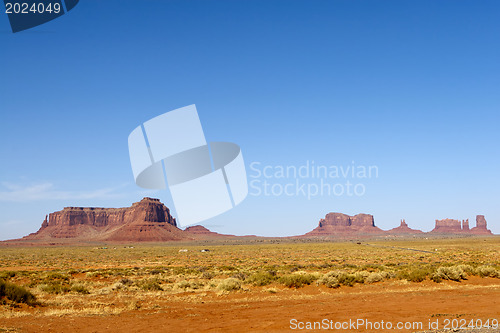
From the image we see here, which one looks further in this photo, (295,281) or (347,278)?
(347,278)

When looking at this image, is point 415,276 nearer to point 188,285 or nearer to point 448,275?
point 448,275

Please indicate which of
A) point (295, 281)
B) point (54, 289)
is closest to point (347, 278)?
point (295, 281)

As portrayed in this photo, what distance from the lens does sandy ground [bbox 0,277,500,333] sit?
40.3 ft

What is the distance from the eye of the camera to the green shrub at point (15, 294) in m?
15.9

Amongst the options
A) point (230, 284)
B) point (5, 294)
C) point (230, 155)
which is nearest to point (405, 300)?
point (230, 284)

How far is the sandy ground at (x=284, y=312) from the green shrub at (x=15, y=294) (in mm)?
1983

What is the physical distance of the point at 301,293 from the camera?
19641mm

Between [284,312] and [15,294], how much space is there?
11.6 metres

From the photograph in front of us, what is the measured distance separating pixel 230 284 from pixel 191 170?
259 inches

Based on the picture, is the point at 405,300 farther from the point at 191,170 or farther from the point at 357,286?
the point at 191,170

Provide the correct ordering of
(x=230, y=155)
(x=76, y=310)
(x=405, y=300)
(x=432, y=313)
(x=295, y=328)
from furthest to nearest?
(x=230, y=155), (x=405, y=300), (x=76, y=310), (x=432, y=313), (x=295, y=328)

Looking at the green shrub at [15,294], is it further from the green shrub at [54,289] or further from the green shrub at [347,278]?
the green shrub at [347,278]

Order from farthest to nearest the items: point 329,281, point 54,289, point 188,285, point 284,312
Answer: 1. point 188,285
2. point 329,281
3. point 54,289
4. point 284,312

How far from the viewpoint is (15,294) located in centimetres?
1596
